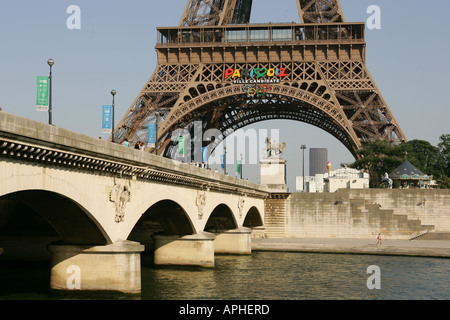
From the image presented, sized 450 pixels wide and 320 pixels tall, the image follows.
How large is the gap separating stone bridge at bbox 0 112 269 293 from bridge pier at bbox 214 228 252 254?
33.8 ft

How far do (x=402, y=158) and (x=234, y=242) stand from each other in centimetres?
3466

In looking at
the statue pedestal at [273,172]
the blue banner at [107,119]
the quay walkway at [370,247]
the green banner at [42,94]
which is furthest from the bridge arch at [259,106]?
the green banner at [42,94]

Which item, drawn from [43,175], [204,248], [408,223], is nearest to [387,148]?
[408,223]

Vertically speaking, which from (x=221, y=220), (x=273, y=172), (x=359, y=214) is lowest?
(x=221, y=220)

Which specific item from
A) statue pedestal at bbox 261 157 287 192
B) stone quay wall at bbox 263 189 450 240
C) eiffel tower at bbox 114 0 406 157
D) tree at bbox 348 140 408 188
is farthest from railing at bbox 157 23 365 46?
stone quay wall at bbox 263 189 450 240

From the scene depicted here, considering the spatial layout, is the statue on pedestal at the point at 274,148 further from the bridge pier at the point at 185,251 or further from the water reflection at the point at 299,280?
the bridge pier at the point at 185,251

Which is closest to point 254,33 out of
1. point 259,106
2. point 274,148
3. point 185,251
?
point 259,106

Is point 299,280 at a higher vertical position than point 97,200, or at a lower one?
lower

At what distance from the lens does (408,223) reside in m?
62.9

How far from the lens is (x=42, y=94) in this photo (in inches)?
896

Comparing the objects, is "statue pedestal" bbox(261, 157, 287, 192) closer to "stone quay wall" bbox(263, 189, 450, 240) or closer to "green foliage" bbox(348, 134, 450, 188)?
"stone quay wall" bbox(263, 189, 450, 240)

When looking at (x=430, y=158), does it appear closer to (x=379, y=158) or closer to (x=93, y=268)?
(x=379, y=158)

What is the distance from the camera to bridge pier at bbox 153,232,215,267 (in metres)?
39.1

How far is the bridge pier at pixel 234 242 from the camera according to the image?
51188mm
